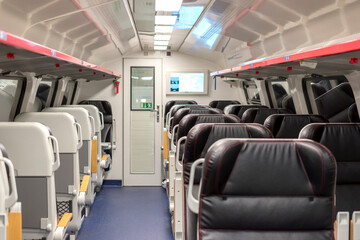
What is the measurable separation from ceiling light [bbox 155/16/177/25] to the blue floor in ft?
11.0

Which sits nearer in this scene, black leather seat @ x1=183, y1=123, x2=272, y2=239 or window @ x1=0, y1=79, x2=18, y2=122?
black leather seat @ x1=183, y1=123, x2=272, y2=239

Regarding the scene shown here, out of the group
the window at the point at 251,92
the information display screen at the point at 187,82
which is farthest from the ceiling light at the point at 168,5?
the information display screen at the point at 187,82

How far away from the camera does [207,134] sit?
3662 mm

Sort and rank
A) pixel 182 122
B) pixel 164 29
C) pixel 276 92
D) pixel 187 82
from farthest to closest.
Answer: pixel 187 82 < pixel 276 92 < pixel 164 29 < pixel 182 122

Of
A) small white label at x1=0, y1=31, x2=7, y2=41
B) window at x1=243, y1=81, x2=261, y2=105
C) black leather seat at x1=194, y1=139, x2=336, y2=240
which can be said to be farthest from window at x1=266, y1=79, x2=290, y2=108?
small white label at x1=0, y1=31, x2=7, y2=41

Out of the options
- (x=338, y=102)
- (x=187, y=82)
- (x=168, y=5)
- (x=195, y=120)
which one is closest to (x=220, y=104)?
(x=187, y=82)

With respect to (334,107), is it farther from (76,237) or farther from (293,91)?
(76,237)

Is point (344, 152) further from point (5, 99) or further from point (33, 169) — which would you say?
point (5, 99)

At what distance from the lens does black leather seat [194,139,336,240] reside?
2.39 metres

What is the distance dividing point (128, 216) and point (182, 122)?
3272 mm

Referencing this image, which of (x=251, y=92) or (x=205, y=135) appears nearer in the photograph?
(x=205, y=135)

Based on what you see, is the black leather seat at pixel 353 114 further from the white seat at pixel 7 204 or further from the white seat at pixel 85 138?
the white seat at pixel 7 204

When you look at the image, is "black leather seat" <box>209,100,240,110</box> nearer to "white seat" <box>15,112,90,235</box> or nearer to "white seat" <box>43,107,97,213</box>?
"white seat" <box>43,107,97,213</box>

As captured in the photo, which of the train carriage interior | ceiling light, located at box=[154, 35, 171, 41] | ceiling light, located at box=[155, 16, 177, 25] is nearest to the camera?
the train carriage interior
